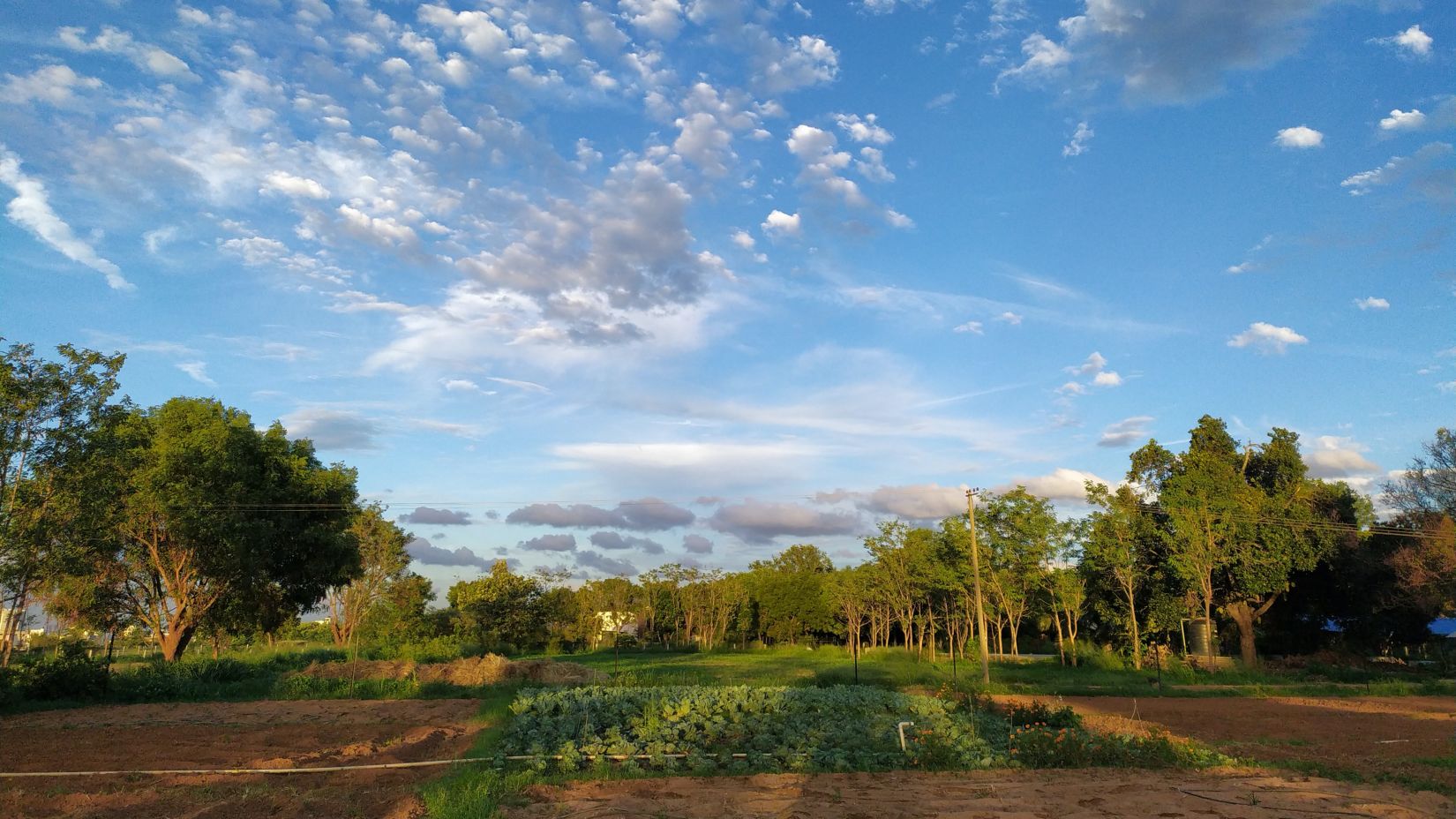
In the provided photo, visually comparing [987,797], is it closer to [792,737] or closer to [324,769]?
[792,737]

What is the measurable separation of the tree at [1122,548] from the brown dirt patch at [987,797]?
28501 millimetres

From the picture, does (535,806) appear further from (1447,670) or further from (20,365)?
(1447,670)

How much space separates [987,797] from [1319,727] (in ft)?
41.8

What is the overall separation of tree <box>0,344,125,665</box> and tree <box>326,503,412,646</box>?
2762cm

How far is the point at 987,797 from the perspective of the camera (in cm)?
1008

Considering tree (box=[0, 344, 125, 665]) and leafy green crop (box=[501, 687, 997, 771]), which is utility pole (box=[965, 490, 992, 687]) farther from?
tree (box=[0, 344, 125, 665])

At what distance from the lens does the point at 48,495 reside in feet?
61.9

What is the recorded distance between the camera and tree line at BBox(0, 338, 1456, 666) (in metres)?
19.8

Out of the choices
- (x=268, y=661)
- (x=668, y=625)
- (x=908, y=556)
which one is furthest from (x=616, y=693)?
(x=668, y=625)

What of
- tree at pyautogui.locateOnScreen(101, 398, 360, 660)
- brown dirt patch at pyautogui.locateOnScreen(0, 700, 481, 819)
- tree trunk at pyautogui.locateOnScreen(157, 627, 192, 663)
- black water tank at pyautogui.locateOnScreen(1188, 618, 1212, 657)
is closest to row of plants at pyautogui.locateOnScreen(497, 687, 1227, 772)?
brown dirt patch at pyautogui.locateOnScreen(0, 700, 481, 819)

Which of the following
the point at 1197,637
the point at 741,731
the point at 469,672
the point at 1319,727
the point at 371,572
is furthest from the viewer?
the point at 371,572

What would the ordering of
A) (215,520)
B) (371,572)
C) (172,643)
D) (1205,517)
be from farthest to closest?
(371,572), (1205,517), (172,643), (215,520)

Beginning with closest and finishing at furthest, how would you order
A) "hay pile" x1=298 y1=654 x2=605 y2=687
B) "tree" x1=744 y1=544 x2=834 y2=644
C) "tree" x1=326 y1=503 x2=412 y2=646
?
1. "hay pile" x1=298 y1=654 x2=605 y2=687
2. "tree" x1=326 y1=503 x2=412 y2=646
3. "tree" x1=744 y1=544 x2=834 y2=644

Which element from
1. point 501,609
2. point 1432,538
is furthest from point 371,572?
point 1432,538
